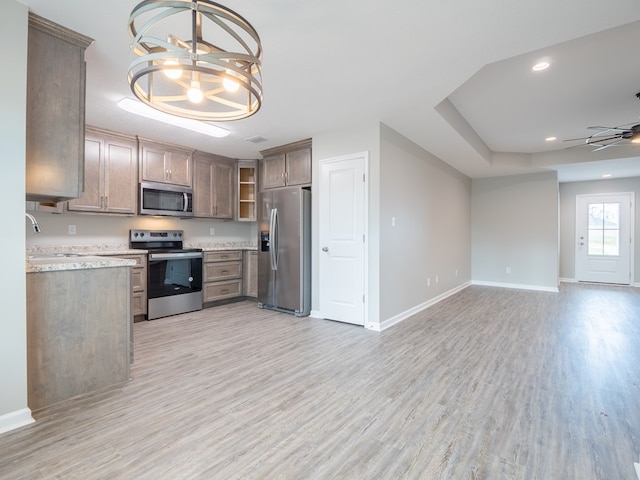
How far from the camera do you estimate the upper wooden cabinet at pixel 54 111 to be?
1980 millimetres

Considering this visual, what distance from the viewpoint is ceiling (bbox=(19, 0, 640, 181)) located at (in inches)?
76.0

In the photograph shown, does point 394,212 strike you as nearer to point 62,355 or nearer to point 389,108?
point 389,108

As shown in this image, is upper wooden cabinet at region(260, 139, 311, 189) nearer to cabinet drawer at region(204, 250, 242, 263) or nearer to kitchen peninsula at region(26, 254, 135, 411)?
cabinet drawer at region(204, 250, 242, 263)

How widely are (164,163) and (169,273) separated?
159 cm

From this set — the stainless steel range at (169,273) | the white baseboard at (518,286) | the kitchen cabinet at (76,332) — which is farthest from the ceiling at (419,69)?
the white baseboard at (518,286)

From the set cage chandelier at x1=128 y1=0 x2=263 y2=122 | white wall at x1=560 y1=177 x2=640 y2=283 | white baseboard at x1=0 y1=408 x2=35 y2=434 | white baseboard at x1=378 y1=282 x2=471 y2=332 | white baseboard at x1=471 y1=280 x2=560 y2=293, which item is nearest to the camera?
cage chandelier at x1=128 y1=0 x2=263 y2=122

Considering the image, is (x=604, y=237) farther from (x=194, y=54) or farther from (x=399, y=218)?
(x=194, y=54)

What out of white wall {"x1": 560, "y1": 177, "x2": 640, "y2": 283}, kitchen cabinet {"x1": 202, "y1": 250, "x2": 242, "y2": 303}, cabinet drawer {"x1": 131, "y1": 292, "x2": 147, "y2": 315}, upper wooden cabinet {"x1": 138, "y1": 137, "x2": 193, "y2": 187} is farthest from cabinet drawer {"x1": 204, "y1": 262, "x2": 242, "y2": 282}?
white wall {"x1": 560, "y1": 177, "x2": 640, "y2": 283}

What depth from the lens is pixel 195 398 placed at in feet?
7.11

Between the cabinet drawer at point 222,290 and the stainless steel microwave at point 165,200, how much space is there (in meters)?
1.17

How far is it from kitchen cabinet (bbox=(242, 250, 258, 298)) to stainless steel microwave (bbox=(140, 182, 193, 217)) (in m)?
1.16

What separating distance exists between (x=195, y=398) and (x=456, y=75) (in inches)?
128

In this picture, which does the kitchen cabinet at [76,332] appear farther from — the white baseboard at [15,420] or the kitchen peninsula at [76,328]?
the white baseboard at [15,420]

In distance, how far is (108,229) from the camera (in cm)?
436
